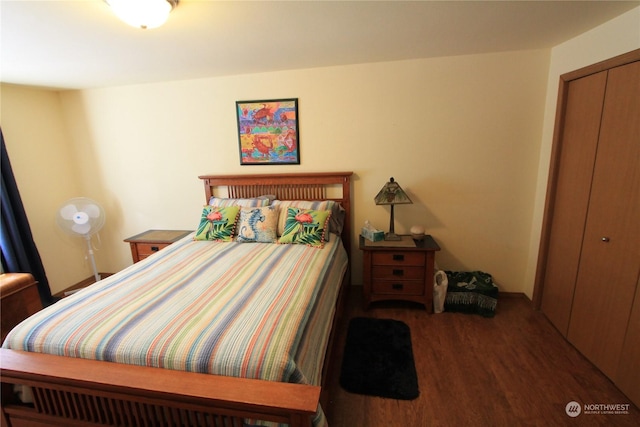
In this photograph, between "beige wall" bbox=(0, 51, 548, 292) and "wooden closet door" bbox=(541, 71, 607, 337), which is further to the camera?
"beige wall" bbox=(0, 51, 548, 292)

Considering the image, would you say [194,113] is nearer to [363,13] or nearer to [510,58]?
[363,13]

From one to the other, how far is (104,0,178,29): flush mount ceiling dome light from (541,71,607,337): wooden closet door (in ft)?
8.19

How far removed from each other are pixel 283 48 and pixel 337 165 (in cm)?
110

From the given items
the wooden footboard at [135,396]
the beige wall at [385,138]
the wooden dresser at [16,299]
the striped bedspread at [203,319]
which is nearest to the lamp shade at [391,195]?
the beige wall at [385,138]

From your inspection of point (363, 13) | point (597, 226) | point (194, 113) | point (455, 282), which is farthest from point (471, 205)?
point (194, 113)

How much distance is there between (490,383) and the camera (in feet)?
5.78

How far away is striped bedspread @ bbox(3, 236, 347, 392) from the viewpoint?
117 cm

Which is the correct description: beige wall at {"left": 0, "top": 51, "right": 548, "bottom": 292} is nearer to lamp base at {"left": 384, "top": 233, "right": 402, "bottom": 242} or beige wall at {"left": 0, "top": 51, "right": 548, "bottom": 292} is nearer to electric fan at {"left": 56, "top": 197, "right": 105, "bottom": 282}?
lamp base at {"left": 384, "top": 233, "right": 402, "bottom": 242}

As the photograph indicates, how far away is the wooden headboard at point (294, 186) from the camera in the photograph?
2746 millimetres

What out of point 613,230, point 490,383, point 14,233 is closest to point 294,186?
point 490,383

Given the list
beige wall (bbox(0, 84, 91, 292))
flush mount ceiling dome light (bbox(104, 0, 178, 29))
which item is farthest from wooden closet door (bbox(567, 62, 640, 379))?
beige wall (bbox(0, 84, 91, 292))

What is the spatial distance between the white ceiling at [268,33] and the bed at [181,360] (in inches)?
59.1

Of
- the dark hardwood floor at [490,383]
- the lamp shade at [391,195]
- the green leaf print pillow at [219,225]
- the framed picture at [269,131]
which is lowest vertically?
the dark hardwood floor at [490,383]

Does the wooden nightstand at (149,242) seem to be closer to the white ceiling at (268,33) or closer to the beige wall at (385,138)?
the beige wall at (385,138)
